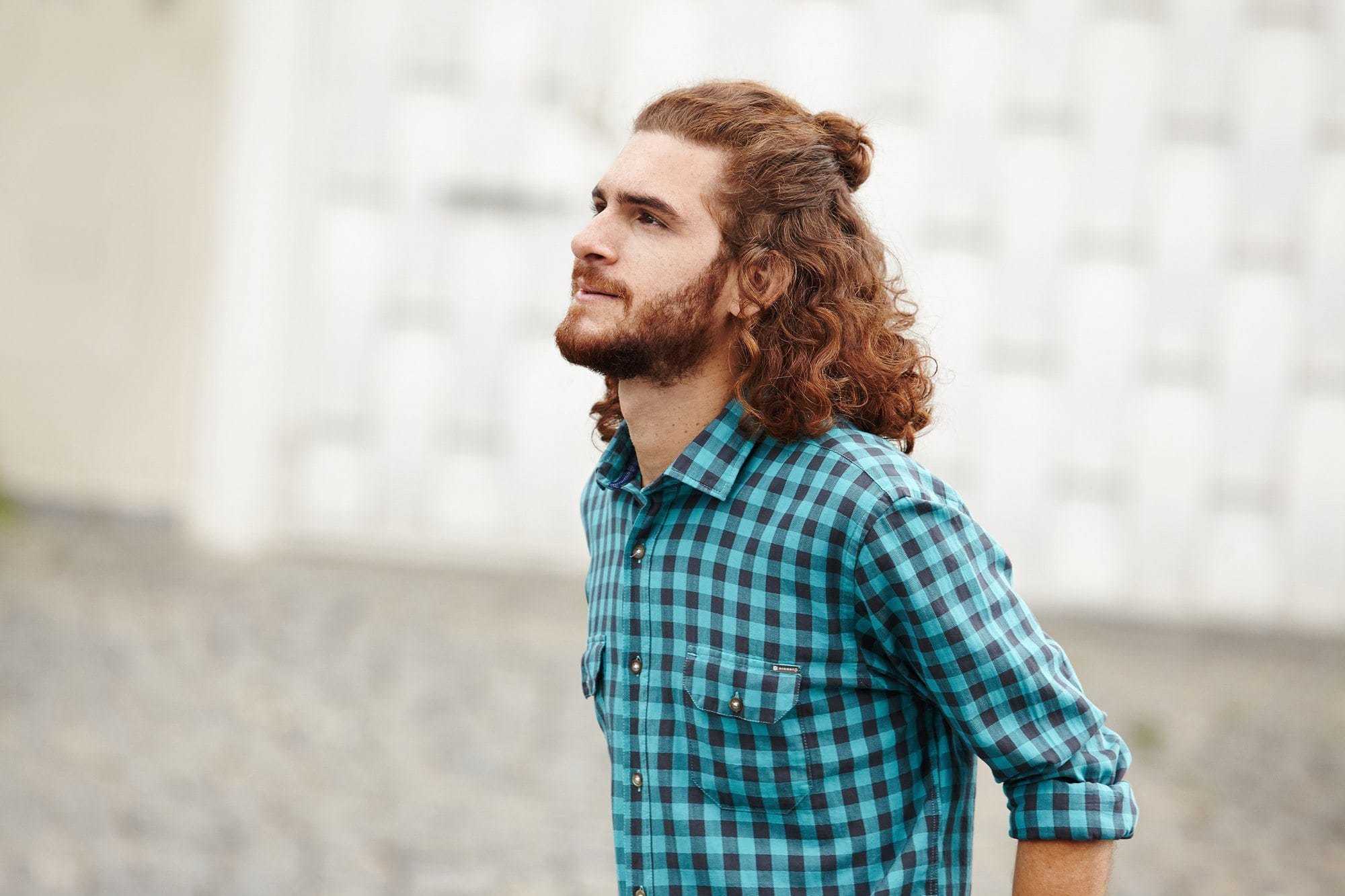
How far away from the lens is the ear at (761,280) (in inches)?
61.1

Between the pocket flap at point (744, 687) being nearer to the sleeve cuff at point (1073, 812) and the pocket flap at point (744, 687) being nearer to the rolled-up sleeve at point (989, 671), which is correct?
the rolled-up sleeve at point (989, 671)

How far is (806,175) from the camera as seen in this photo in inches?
63.0

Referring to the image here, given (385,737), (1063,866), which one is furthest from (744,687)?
(385,737)

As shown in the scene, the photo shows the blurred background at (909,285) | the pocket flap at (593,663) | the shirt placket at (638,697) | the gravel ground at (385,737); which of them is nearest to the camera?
the shirt placket at (638,697)

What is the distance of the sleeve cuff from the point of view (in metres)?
1.35

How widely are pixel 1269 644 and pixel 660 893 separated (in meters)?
4.62

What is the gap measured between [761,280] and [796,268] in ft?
0.14

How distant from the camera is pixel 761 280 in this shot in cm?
156

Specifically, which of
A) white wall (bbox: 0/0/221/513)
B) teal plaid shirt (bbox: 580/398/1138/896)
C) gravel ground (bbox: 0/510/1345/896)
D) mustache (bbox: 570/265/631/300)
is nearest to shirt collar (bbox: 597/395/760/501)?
teal plaid shirt (bbox: 580/398/1138/896)

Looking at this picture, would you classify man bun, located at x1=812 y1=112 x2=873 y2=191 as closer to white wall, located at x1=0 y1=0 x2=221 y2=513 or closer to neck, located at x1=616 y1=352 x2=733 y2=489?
neck, located at x1=616 y1=352 x2=733 y2=489

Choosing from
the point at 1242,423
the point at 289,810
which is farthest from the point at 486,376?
the point at 1242,423

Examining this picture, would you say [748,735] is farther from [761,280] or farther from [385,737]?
[385,737]

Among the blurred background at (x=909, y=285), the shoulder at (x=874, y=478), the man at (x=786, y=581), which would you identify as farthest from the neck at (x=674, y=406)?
the blurred background at (x=909, y=285)

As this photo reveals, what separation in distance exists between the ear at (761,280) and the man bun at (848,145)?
6.6 inches
